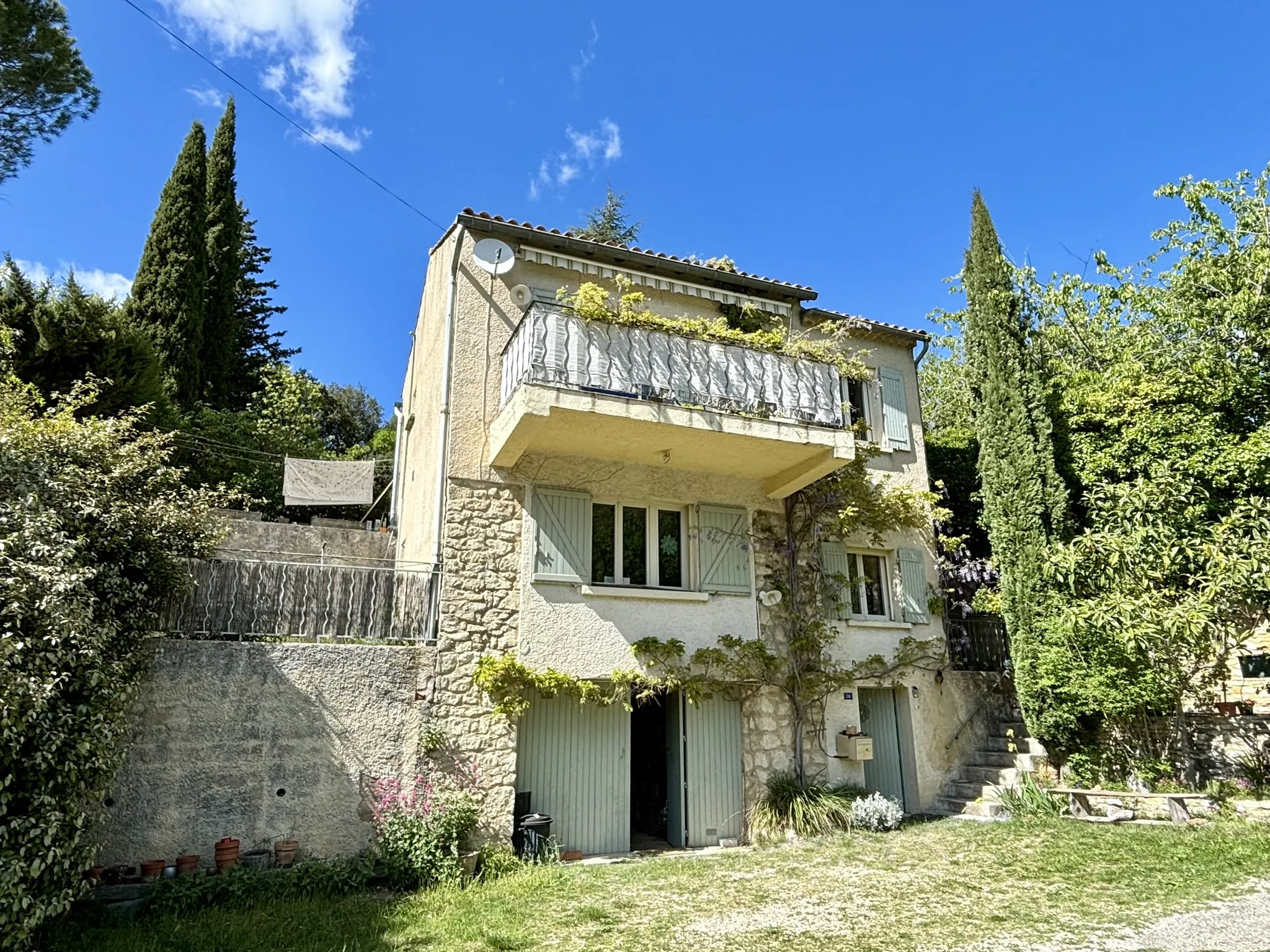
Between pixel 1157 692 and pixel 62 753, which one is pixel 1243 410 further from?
pixel 62 753

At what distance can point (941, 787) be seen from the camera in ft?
39.2

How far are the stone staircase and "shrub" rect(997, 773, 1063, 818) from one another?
0.56 ft

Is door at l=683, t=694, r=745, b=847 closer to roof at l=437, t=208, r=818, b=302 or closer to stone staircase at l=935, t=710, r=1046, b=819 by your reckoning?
stone staircase at l=935, t=710, r=1046, b=819

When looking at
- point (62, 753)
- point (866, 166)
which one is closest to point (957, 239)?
point (866, 166)

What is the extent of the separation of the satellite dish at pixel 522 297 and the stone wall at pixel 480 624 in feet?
10.0

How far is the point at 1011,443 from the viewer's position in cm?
1268

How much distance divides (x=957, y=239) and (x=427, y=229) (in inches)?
413

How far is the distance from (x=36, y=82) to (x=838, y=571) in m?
18.4

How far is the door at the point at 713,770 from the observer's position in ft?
33.9

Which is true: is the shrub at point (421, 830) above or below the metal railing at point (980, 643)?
below

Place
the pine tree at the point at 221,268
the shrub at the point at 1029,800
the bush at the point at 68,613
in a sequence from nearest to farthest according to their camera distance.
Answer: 1. the bush at the point at 68,613
2. the shrub at the point at 1029,800
3. the pine tree at the point at 221,268

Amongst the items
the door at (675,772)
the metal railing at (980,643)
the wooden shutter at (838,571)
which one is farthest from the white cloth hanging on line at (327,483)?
the metal railing at (980,643)

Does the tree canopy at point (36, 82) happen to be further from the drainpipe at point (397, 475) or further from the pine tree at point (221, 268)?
the pine tree at point (221, 268)

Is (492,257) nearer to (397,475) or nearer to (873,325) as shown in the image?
(397,475)
